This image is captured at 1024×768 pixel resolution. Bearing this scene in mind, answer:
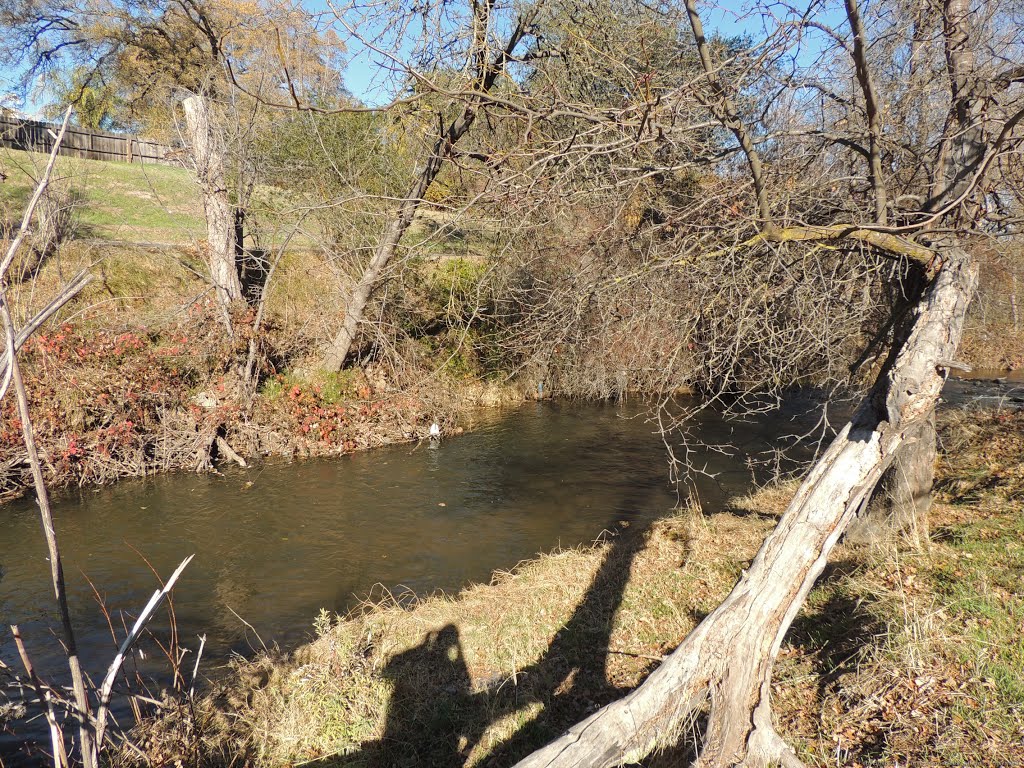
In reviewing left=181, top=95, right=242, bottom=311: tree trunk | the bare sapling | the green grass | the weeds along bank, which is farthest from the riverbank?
the green grass

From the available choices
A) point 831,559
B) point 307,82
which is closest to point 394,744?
point 831,559

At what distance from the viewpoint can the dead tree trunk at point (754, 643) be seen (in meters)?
3.65

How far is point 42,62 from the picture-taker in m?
24.3

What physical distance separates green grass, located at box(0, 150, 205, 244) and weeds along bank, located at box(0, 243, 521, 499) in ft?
5.90

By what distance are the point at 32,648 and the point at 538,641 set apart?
461cm

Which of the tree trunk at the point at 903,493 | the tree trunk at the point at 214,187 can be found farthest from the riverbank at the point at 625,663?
the tree trunk at the point at 214,187

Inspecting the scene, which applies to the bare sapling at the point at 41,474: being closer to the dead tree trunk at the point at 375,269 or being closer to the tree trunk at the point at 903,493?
the tree trunk at the point at 903,493

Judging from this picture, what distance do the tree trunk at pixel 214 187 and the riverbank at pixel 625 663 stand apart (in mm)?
9453

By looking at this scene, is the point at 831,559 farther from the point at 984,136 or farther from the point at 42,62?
the point at 42,62

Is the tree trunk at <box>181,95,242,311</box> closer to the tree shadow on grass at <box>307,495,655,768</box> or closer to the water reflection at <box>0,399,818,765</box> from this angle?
the water reflection at <box>0,399,818,765</box>

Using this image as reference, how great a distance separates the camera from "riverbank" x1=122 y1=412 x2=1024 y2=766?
397 centimetres

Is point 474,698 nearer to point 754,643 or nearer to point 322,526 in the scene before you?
point 754,643

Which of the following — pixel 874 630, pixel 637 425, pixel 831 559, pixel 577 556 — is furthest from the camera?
pixel 637 425

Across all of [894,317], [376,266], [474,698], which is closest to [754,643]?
[474,698]
